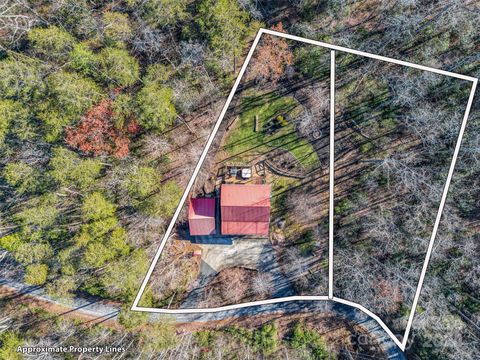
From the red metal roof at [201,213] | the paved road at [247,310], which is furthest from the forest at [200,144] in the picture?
the red metal roof at [201,213]

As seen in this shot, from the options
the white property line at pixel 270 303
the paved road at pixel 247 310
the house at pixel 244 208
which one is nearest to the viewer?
the house at pixel 244 208

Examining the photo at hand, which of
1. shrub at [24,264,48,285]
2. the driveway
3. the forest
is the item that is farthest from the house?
shrub at [24,264,48,285]

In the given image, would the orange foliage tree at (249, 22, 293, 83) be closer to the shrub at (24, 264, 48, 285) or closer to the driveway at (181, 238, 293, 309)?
the driveway at (181, 238, 293, 309)

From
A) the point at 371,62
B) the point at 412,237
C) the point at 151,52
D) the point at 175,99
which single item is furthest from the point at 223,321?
the point at 371,62

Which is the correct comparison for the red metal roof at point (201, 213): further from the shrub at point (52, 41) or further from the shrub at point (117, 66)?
the shrub at point (52, 41)

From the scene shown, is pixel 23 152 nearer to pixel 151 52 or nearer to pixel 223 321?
pixel 151 52

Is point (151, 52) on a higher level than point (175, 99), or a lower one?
higher

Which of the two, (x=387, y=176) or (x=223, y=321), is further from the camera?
(x=223, y=321)

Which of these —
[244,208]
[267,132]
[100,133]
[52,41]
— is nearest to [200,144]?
[267,132]

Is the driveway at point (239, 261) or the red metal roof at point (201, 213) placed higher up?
the red metal roof at point (201, 213)
